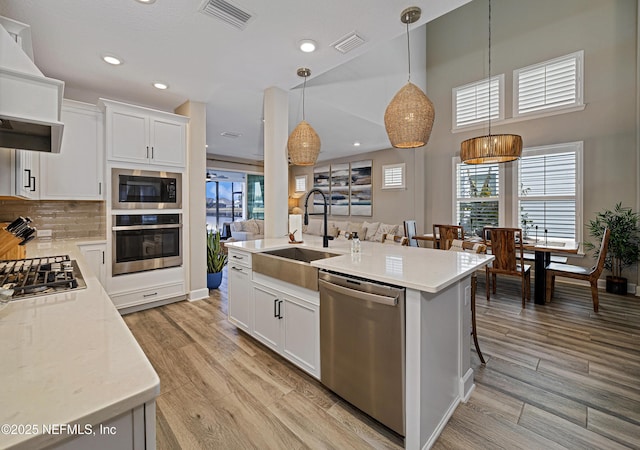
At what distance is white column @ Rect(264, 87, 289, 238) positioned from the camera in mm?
3580

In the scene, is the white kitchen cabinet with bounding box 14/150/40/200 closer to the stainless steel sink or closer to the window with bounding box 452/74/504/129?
the stainless steel sink

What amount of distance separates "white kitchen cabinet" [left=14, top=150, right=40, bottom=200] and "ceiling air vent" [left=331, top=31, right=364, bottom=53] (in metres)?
2.45

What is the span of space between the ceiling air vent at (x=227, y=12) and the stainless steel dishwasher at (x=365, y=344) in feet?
6.60

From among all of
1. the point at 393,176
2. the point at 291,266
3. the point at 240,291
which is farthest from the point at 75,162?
the point at 393,176

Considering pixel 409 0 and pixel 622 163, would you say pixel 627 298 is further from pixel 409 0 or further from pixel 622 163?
pixel 409 0

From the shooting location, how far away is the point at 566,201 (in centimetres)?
474

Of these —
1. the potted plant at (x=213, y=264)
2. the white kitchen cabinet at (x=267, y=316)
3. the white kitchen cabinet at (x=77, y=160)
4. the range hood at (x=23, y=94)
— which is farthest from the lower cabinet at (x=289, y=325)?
the white kitchen cabinet at (x=77, y=160)

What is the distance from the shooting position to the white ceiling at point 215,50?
2.14m

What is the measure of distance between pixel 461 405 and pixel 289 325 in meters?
1.27

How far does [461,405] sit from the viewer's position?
189 cm

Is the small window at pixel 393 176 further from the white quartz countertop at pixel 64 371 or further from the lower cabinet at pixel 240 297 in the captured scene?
the white quartz countertop at pixel 64 371

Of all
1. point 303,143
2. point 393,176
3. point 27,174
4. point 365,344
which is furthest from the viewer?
point 393,176

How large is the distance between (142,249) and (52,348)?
3068mm

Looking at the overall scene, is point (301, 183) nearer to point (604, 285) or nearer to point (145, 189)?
point (145, 189)
